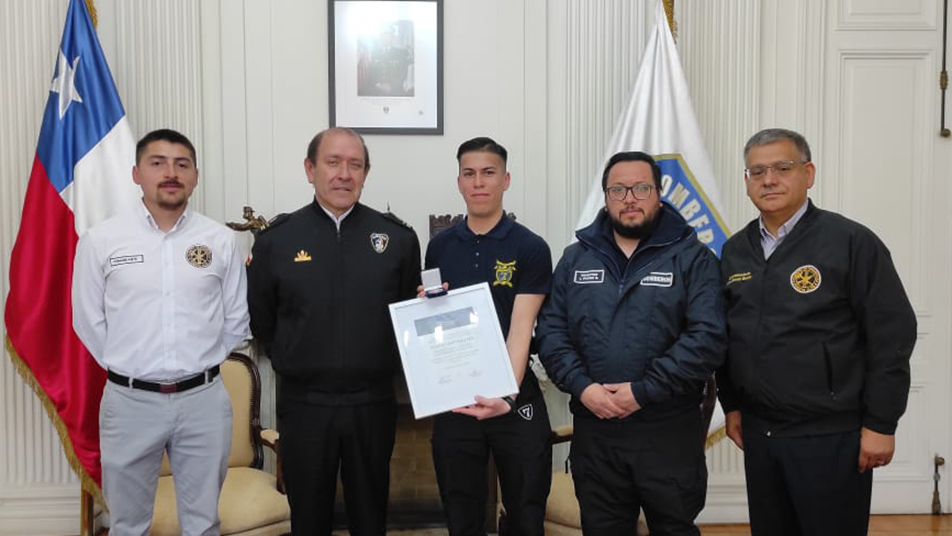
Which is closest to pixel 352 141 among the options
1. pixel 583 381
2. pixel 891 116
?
pixel 583 381

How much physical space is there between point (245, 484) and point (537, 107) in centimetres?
215

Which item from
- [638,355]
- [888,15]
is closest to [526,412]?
[638,355]

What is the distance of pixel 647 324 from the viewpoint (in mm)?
2094

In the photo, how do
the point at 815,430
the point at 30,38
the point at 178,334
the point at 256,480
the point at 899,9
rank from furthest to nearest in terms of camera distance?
1. the point at 899,9
2. the point at 30,38
3. the point at 256,480
4. the point at 178,334
5. the point at 815,430

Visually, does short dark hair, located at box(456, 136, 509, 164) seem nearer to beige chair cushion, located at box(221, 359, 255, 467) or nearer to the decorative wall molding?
beige chair cushion, located at box(221, 359, 255, 467)

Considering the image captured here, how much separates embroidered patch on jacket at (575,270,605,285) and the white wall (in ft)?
4.15

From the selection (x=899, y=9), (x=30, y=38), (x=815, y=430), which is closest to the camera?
(x=815, y=430)

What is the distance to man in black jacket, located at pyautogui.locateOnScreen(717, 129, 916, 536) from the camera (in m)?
1.98

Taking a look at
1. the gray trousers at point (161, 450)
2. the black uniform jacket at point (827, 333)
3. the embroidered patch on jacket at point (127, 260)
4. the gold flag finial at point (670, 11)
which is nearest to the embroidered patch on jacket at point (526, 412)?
the black uniform jacket at point (827, 333)

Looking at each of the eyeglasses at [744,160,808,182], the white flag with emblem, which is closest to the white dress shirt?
the white flag with emblem

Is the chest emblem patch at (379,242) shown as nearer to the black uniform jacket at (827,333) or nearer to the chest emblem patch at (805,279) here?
the black uniform jacket at (827,333)

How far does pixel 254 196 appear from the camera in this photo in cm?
340

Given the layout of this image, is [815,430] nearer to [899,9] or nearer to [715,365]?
[715,365]

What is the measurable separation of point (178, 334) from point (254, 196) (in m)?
1.25
